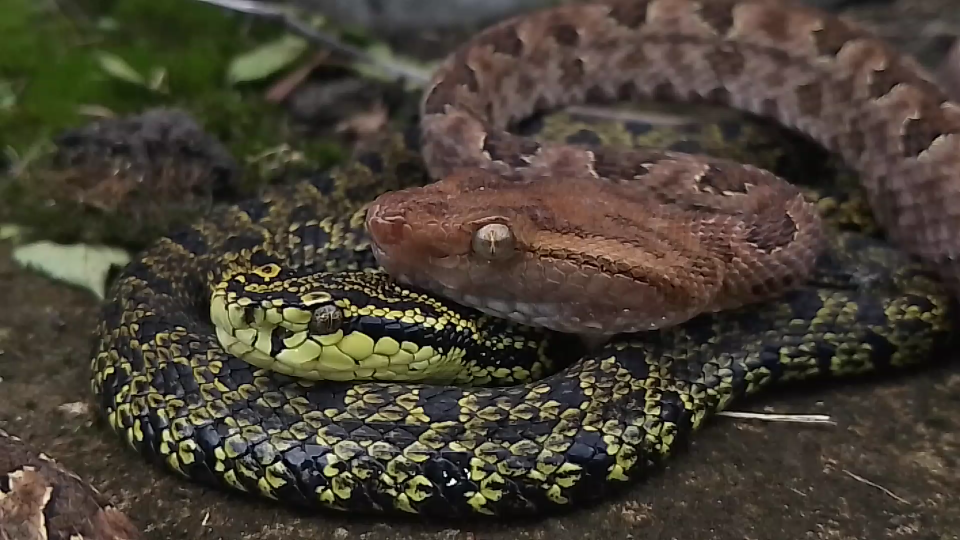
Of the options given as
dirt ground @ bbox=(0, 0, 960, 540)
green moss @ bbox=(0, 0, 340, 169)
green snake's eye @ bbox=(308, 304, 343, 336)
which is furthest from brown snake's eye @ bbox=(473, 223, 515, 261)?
green moss @ bbox=(0, 0, 340, 169)

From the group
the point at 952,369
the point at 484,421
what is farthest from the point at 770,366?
the point at 484,421

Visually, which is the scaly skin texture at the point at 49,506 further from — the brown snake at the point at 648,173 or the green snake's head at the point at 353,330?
the brown snake at the point at 648,173

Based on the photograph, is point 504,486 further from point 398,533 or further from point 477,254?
point 477,254

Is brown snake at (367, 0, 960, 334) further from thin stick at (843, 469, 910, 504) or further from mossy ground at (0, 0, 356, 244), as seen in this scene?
mossy ground at (0, 0, 356, 244)

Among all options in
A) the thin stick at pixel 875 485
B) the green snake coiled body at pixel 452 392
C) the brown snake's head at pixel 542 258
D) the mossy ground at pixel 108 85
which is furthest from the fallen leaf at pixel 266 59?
the thin stick at pixel 875 485

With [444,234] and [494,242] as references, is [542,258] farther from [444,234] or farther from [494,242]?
[444,234]
